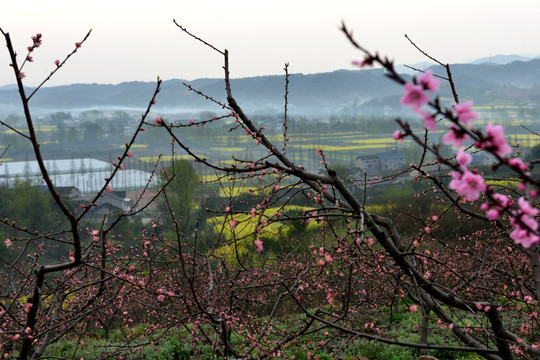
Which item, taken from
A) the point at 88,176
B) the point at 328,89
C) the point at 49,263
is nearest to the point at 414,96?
the point at 49,263

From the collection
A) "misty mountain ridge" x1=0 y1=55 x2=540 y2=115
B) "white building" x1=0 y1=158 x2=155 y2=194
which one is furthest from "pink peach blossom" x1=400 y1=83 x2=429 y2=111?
"misty mountain ridge" x1=0 y1=55 x2=540 y2=115

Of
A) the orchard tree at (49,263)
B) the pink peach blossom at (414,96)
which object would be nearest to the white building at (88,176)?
the orchard tree at (49,263)

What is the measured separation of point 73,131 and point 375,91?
396ft

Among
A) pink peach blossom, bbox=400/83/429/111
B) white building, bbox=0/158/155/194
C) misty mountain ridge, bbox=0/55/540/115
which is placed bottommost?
white building, bbox=0/158/155/194

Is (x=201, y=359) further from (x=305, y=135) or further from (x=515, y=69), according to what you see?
(x=515, y=69)

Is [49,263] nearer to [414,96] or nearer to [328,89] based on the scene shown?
[414,96]

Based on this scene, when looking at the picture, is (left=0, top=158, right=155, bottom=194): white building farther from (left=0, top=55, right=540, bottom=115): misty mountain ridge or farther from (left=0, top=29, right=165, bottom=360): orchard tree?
(left=0, top=55, right=540, bottom=115): misty mountain ridge

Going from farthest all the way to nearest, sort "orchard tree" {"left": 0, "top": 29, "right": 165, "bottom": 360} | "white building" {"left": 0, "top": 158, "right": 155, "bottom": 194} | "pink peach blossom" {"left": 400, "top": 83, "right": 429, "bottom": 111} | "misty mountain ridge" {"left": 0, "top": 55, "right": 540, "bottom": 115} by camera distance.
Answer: "misty mountain ridge" {"left": 0, "top": 55, "right": 540, "bottom": 115}
"white building" {"left": 0, "top": 158, "right": 155, "bottom": 194}
"orchard tree" {"left": 0, "top": 29, "right": 165, "bottom": 360}
"pink peach blossom" {"left": 400, "top": 83, "right": 429, "bottom": 111}

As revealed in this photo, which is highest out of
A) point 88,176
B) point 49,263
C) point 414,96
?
point 414,96

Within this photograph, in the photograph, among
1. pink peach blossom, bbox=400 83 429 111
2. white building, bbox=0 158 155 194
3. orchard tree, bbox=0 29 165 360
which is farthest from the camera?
white building, bbox=0 158 155 194

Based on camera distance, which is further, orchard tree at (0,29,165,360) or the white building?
the white building

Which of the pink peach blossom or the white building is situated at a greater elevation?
the pink peach blossom

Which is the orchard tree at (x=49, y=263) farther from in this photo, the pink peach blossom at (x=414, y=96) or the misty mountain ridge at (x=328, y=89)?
the misty mountain ridge at (x=328, y=89)

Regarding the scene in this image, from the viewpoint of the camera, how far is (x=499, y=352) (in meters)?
3.00
